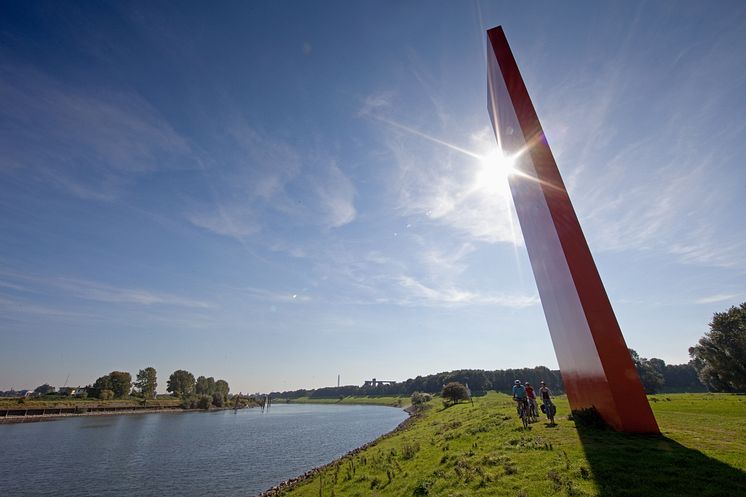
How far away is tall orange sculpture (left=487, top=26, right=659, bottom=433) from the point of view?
36.5 feet

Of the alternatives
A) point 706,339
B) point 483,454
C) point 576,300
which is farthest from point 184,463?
point 706,339

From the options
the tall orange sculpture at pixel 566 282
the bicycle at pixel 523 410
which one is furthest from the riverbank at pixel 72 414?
the tall orange sculpture at pixel 566 282

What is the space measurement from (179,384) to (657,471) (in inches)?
5618

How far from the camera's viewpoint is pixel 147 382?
10806 cm

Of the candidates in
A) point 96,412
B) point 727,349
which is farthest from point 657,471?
point 96,412

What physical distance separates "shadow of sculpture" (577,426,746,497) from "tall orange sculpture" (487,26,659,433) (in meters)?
1.59

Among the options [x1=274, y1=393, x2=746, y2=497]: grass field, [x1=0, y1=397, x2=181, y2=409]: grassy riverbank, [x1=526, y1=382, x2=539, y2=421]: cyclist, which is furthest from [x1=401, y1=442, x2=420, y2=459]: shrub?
[x1=0, y1=397, x2=181, y2=409]: grassy riverbank

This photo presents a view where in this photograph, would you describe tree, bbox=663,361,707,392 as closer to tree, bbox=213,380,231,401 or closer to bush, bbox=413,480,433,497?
A: bush, bbox=413,480,433,497

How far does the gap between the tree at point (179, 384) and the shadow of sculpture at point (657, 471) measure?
138298mm

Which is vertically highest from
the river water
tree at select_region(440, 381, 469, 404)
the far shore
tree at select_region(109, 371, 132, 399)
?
tree at select_region(109, 371, 132, 399)

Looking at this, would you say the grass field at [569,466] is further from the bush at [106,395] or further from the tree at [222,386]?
the tree at [222,386]

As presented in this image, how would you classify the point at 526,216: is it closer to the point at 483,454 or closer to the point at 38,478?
the point at 483,454

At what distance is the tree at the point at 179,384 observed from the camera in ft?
385

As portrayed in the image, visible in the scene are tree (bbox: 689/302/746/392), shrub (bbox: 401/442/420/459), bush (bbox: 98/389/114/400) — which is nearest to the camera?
shrub (bbox: 401/442/420/459)
